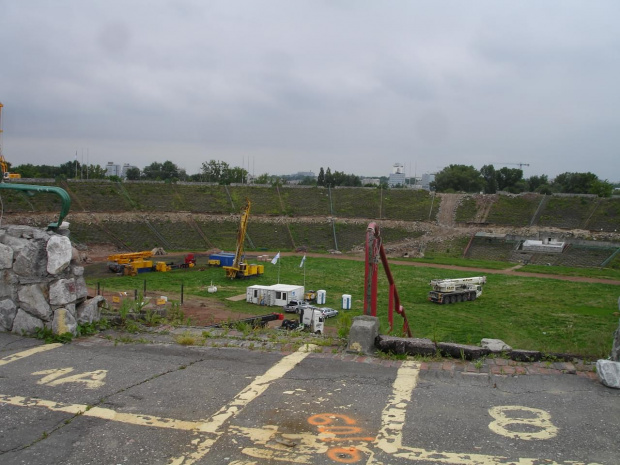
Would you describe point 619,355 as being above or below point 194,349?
above

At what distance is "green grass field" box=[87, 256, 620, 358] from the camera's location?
64.9ft

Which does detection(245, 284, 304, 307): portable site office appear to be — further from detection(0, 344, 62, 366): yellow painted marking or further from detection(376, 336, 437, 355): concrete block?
detection(376, 336, 437, 355): concrete block

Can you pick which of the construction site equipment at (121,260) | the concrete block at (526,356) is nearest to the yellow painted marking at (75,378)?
the concrete block at (526,356)

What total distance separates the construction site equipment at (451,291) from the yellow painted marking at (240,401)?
19609mm

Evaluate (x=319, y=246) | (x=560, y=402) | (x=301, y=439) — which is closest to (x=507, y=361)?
(x=560, y=402)

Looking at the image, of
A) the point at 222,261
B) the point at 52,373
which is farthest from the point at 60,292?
the point at 222,261

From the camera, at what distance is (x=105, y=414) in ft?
19.0

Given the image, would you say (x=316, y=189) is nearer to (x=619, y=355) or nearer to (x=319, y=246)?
(x=319, y=246)

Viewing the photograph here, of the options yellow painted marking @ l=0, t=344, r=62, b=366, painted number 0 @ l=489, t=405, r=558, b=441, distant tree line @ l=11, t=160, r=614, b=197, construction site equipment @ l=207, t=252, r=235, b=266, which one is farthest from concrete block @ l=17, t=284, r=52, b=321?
distant tree line @ l=11, t=160, r=614, b=197

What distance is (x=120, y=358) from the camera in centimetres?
766

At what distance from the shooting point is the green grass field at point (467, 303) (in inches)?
779

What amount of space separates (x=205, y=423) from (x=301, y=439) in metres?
1.10

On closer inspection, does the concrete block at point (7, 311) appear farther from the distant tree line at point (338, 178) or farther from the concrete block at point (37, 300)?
the distant tree line at point (338, 178)

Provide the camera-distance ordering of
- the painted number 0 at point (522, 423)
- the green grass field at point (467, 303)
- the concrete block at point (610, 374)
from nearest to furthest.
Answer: the painted number 0 at point (522, 423)
the concrete block at point (610, 374)
the green grass field at point (467, 303)
